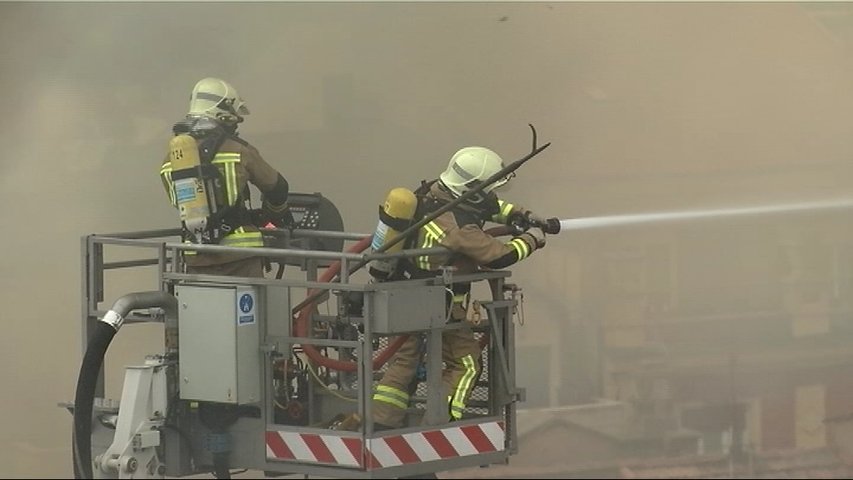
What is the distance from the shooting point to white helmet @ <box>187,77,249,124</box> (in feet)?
23.1

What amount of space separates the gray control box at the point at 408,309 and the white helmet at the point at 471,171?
1.75ft

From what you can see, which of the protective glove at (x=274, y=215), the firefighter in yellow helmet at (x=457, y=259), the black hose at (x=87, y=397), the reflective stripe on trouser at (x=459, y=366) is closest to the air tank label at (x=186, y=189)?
the protective glove at (x=274, y=215)

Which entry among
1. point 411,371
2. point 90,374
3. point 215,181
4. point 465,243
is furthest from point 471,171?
point 90,374

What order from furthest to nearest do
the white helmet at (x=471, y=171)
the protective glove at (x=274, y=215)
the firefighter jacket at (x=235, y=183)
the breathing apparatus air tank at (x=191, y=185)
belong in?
the protective glove at (x=274, y=215) < the firefighter jacket at (x=235, y=183) < the breathing apparatus air tank at (x=191, y=185) < the white helmet at (x=471, y=171)

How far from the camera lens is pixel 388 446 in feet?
20.2

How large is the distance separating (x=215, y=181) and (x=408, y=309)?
3.97ft

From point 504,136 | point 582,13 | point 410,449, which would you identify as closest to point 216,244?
point 410,449

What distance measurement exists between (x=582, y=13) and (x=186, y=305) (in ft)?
14.0

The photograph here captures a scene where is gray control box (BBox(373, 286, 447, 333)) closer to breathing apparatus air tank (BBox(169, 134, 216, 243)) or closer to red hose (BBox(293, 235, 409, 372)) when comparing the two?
red hose (BBox(293, 235, 409, 372))

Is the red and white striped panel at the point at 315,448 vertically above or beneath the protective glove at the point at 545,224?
beneath

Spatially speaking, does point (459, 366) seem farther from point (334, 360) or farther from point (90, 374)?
point (90, 374)

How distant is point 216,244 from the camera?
268 inches

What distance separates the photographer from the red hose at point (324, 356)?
646cm

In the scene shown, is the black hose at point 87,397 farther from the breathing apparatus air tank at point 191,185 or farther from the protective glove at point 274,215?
the protective glove at point 274,215
